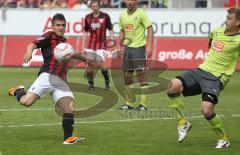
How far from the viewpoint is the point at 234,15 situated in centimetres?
1130

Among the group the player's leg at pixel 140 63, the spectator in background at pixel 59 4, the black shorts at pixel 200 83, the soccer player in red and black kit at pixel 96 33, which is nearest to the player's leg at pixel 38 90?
the black shorts at pixel 200 83

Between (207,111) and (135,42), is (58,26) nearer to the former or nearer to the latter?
(207,111)

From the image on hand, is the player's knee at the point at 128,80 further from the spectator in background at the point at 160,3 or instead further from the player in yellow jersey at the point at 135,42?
the spectator in background at the point at 160,3

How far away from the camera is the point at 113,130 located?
1297 cm

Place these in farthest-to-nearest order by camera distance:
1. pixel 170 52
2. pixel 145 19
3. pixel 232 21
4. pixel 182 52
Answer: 1. pixel 170 52
2. pixel 182 52
3. pixel 145 19
4. pixel 232 21

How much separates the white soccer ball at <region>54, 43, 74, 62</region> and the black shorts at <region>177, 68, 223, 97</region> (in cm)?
181

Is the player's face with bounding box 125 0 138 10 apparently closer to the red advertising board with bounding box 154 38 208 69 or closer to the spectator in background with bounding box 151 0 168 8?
the red advertising board with bounding box 154 38 208 69

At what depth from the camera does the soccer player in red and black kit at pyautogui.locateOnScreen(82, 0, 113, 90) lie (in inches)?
818

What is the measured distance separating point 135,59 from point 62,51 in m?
5.31

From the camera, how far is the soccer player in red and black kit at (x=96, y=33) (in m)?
20.8

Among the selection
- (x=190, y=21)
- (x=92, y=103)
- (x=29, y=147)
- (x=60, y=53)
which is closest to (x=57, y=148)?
(x=29, y=147)

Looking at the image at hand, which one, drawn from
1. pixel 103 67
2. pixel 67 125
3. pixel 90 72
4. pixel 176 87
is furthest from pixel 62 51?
pixel 103 67

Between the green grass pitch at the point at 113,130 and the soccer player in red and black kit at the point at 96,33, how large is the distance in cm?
227

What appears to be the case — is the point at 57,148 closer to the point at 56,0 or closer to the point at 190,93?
the point at 190,93
